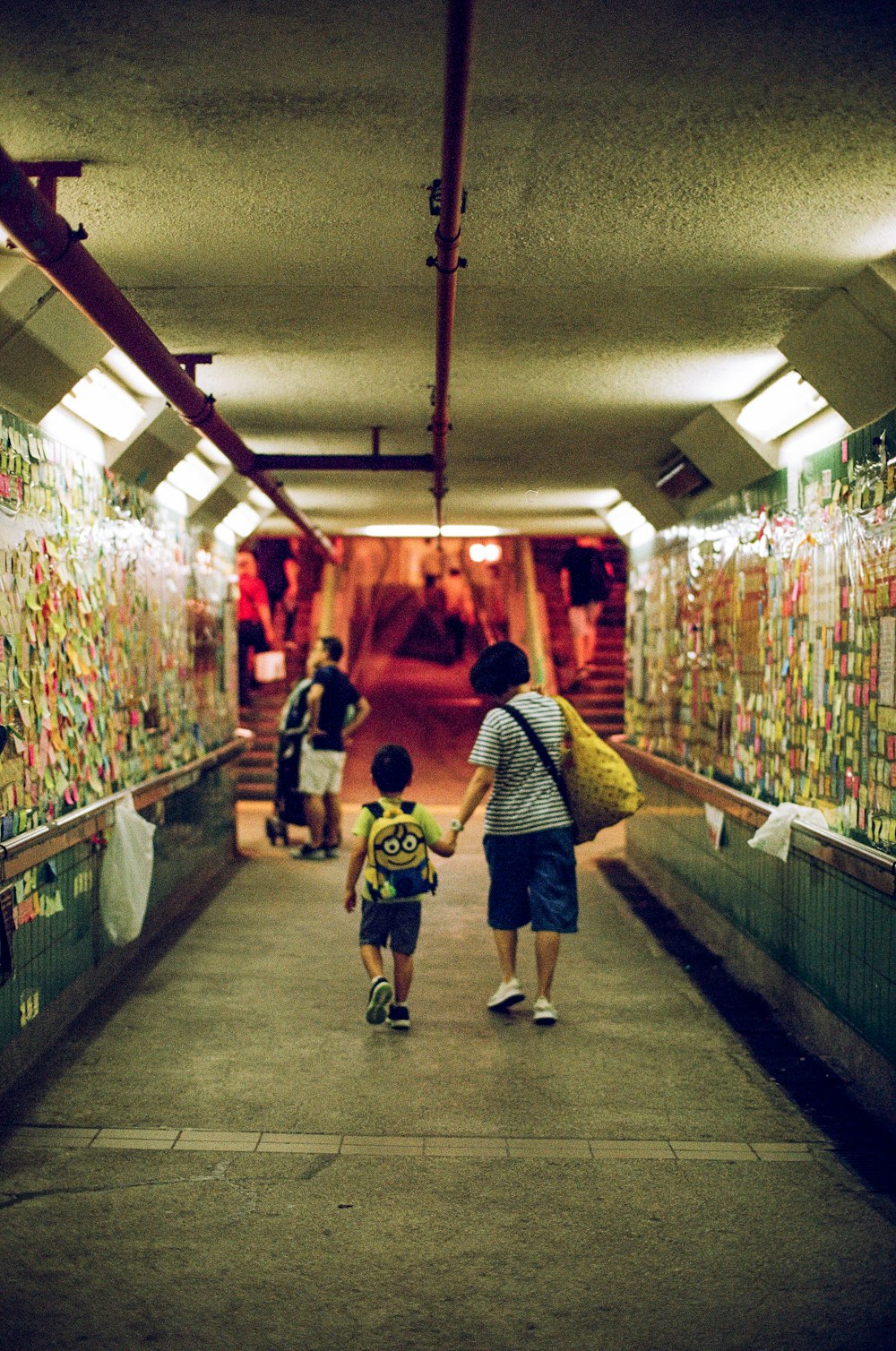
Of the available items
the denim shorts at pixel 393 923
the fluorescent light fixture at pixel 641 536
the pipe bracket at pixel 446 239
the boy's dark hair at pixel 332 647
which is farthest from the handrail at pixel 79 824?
the fluorescent light fixture at pixel 641 536

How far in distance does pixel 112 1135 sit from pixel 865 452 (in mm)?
3986

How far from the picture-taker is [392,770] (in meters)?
6.00

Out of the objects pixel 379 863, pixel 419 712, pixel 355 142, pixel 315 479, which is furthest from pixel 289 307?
pixel 419 712

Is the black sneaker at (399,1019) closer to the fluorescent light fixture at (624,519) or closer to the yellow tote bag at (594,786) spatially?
the yellow tote bag at (594,786)

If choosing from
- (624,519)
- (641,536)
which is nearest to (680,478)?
(641,536)

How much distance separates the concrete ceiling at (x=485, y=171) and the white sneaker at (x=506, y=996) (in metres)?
3.11

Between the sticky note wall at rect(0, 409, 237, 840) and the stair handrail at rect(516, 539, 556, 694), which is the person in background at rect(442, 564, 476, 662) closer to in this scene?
the stair handrail at rect(516, 539, 556, 694)

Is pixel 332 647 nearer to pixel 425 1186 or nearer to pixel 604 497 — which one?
pixel 604 497

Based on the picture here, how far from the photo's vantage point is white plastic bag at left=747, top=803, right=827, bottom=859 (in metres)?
6.13

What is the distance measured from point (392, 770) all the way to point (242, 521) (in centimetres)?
653

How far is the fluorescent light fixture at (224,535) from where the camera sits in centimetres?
1114

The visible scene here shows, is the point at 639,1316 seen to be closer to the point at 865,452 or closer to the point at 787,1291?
the point at 787,1291

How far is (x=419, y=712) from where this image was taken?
2477 cm

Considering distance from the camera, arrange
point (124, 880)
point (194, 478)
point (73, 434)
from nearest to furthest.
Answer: point (73, 434)
point (124, 880)
point (194, 478)
